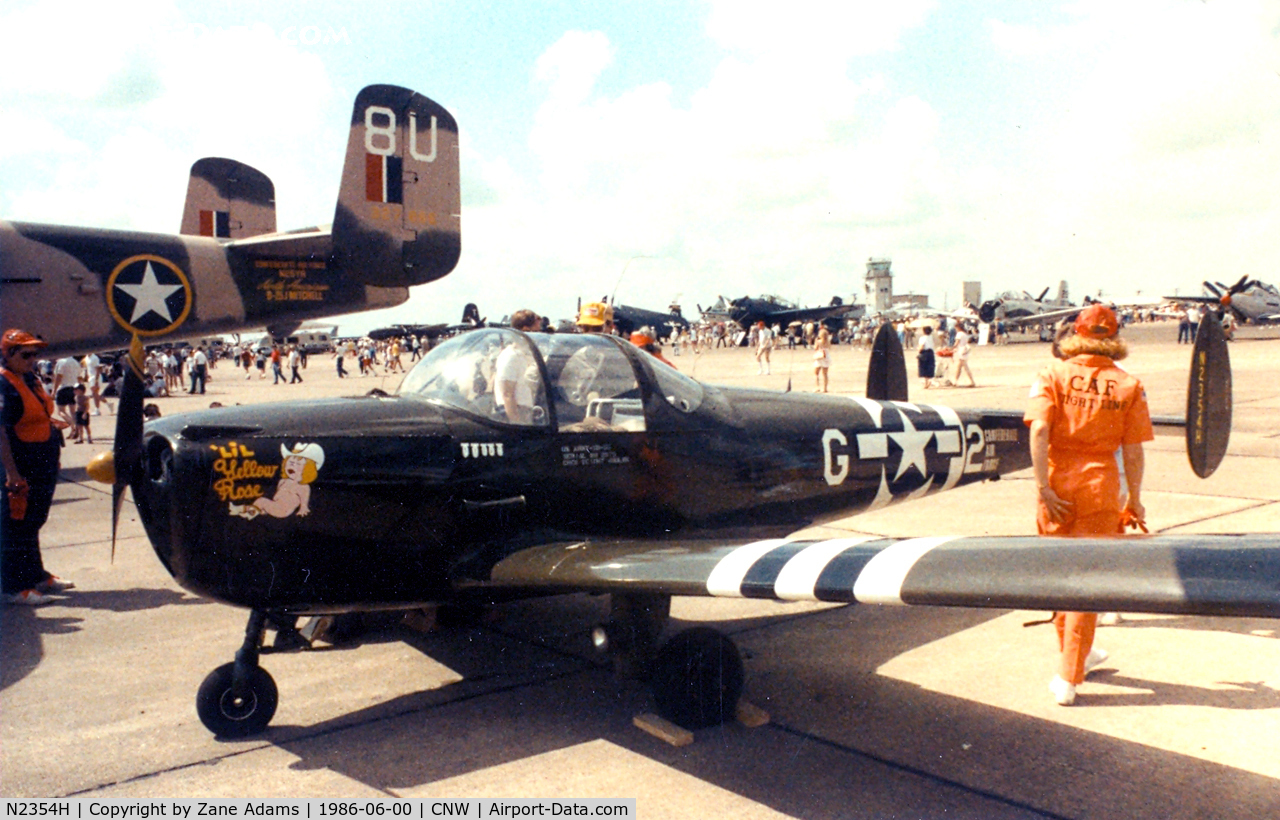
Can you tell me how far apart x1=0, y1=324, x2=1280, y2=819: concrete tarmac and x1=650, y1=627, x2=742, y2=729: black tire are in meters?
0.10

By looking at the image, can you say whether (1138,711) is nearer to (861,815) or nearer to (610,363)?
(861,815)

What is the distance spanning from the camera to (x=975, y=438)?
6098 mm

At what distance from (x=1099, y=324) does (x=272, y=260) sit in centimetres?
1268

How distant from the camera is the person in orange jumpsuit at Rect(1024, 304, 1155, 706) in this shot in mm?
4035

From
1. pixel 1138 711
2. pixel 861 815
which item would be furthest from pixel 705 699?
pixel 1138 711

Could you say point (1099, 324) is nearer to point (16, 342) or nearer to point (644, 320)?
point (16, 342)

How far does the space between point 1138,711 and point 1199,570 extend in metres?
1.93

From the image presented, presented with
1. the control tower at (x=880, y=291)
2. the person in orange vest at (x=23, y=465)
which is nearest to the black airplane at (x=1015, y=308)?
the control tower at (x=880, y=291)

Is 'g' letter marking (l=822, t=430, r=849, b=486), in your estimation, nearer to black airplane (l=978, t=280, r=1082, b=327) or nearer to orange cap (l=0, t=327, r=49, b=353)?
orange cap (l=0, t=327, r=49, b=353)

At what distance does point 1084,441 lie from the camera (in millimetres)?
4047

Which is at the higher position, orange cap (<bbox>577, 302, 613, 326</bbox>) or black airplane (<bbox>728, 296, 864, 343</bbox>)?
black airplane (<bbox>728, 296, 864, 343</bbox>)

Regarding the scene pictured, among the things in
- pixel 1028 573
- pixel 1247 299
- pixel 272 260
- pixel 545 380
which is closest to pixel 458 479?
pixel 545 380

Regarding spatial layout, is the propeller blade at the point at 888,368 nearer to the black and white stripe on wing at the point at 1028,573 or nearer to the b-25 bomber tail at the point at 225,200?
the black and white stripe on wing at the point at 1028,573

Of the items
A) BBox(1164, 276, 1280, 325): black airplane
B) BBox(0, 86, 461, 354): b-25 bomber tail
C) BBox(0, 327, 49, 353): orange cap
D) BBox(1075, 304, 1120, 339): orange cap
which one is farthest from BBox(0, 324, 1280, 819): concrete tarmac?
BBox(1164, 276, 1280, 325): black airplane
